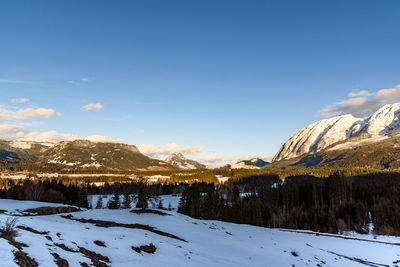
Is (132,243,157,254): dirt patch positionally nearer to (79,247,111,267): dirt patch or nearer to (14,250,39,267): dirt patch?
(79,247,111,267): dirt patch

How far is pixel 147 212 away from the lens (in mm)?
78125

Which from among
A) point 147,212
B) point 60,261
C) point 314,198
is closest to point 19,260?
point 60,261

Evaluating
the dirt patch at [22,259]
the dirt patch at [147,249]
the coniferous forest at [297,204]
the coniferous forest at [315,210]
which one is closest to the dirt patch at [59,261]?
the dirt patch at [22,259]

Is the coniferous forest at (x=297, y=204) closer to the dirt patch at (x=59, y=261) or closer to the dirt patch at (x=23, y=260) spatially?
the dirt patch at (x=59, y=261)

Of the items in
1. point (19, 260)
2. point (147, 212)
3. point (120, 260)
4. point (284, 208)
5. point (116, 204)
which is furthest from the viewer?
point (284, 208)

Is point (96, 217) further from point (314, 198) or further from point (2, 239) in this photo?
point (314, 198)

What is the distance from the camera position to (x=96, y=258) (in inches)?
1069

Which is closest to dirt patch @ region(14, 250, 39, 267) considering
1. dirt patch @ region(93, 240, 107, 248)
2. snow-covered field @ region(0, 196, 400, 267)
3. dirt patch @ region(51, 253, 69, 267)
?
snow-covered field @ region(0, 196, 400, 267)

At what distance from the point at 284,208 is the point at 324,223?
34773 mm

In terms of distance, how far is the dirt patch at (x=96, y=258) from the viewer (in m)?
25.3

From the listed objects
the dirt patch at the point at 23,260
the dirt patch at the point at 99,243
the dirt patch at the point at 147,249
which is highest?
the dirt patch at the point at 23,260

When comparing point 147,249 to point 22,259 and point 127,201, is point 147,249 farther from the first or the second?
point 127,201

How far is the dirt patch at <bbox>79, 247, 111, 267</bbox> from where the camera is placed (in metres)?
25.3

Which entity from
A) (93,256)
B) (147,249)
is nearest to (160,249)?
(147,249)
